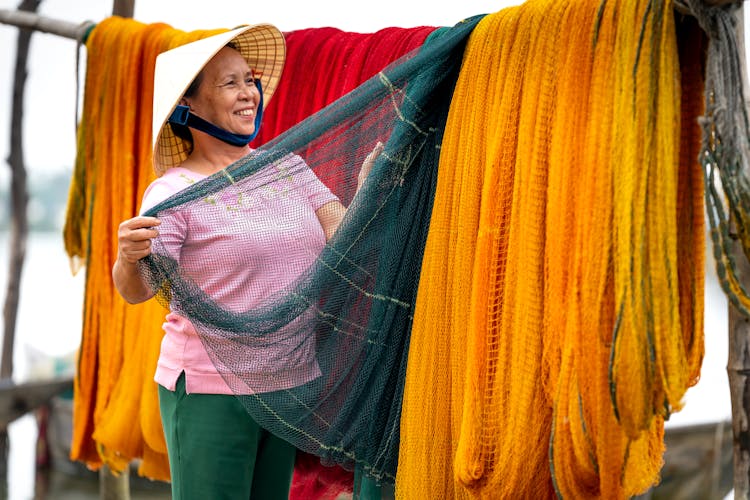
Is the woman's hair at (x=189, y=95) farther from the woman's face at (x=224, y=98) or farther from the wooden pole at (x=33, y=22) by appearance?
the wooden pole at (x=33, y=22)

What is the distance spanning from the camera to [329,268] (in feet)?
6.17

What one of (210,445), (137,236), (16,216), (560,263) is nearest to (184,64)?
(137,236)

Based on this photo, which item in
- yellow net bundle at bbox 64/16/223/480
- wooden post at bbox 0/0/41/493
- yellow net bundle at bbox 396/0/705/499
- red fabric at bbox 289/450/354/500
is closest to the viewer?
yellow net bundle at bbox 396/0/705/499

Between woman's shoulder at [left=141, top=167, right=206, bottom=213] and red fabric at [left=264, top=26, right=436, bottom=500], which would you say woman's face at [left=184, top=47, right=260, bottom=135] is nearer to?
woman's shoulder at [left=141, top=167, right=206, bottom=213]

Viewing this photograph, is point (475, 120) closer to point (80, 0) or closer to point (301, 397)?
point (301, 397)

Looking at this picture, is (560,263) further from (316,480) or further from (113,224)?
(113,224)

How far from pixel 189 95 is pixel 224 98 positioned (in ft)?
0.25

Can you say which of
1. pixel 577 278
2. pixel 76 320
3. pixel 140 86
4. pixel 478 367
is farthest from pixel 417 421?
pixel 76 320

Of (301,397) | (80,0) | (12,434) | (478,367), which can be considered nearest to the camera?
(478,367)

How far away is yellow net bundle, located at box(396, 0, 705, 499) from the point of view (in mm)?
1520

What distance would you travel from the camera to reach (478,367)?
173 cm

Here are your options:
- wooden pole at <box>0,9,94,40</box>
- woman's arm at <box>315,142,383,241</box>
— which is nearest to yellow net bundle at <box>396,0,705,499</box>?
woman's arm at <box>315,142,383,241</box>

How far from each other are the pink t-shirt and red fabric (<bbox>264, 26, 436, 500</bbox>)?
14.9 inches

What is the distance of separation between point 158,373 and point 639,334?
1018mm
